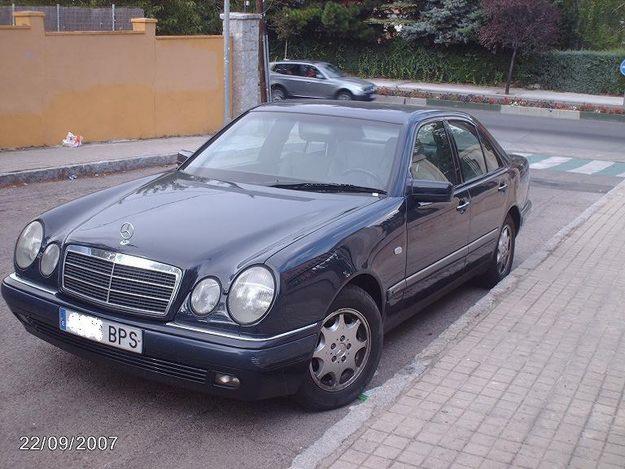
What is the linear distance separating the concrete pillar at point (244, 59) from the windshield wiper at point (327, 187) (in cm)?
1313

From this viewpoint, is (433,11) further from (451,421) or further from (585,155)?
(451,421)

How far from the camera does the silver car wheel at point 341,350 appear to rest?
4.51 meters

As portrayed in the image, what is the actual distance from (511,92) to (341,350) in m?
29.8

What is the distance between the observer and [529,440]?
4.23m

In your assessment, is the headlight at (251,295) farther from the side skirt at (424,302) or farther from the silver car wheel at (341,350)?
the side skirt at (424,302)

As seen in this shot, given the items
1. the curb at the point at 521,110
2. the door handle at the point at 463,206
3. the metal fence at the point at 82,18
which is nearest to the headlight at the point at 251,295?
the door handle at the point at 463,206

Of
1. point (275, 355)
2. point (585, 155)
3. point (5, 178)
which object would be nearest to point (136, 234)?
point (275, 355)

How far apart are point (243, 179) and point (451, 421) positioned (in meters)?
2.12

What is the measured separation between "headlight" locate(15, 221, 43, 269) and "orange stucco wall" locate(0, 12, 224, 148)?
9560 mm

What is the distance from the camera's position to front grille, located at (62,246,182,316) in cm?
421

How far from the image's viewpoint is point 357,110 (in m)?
5.98

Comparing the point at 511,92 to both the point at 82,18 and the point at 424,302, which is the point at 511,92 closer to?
the point at 82,18

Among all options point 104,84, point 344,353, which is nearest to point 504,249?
point 344,353

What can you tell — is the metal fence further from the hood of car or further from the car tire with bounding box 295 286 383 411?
the car tire with bounding box 295 286 383 411
